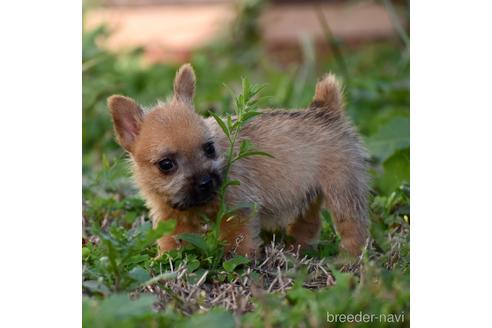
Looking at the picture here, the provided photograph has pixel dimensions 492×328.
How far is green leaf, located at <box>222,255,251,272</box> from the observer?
3718 millimetres

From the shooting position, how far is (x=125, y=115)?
13.4 ft

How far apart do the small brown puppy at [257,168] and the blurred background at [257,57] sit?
2.04ft

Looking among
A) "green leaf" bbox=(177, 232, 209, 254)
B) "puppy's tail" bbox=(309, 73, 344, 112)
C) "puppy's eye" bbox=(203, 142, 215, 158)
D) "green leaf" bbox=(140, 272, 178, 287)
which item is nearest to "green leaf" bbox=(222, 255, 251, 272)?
"green leaf" bbox=(177, 232, 209, 254)

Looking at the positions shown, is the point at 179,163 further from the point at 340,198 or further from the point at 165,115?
the point at 340,198

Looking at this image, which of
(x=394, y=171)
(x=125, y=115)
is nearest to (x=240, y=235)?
(x=125, y=115)

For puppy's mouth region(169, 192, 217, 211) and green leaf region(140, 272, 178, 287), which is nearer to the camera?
green leaf region(140, 272, 178, 287)

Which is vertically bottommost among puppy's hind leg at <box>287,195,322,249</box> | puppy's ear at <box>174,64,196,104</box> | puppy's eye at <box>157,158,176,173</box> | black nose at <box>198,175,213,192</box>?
puppy's hind leg at <box>287,195,322,249</box>

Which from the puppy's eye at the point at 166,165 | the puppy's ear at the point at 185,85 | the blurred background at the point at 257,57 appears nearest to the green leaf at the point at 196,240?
the puppy's eye at the point at 166,165

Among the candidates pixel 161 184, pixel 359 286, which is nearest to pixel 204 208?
pixel 161 184

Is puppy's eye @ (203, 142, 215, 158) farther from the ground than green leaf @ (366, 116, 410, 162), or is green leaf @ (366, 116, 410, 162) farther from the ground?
puppy's eye @ (203, 142, 215, 158)

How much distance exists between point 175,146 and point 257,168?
486 millimetres

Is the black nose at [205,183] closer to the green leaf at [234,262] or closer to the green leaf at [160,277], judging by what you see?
the green leaf at [234,262]

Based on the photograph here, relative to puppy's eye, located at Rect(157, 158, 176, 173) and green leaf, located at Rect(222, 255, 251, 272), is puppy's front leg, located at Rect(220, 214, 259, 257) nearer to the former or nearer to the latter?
green leaf, located at Rect(222, 255, 251, 272)

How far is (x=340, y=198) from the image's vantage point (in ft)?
13.9
